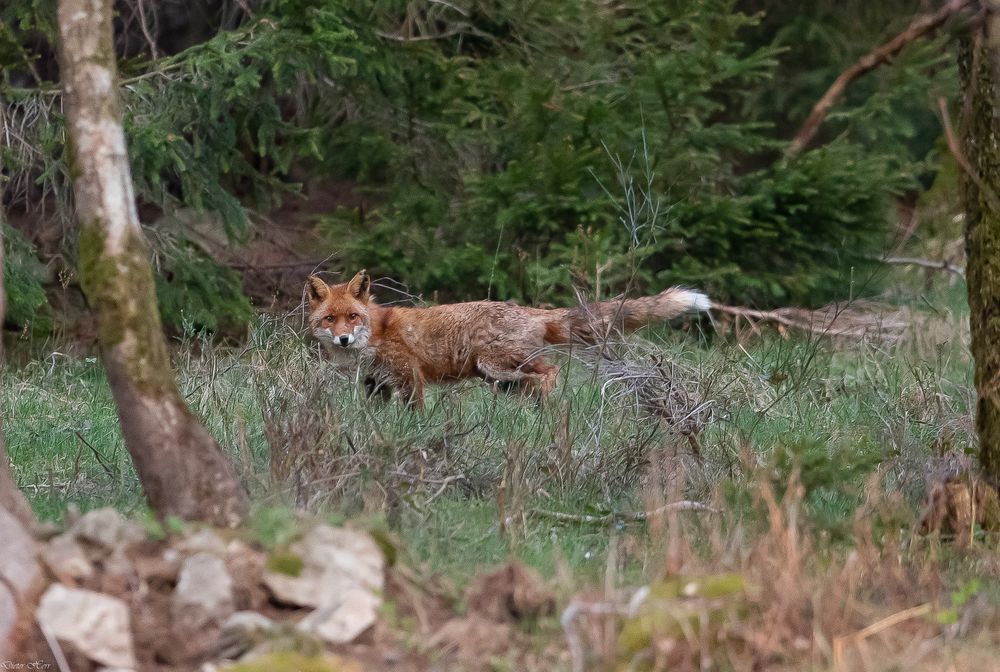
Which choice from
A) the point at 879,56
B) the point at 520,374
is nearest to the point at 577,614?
the point at 879,56

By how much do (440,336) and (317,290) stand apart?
111 centimetres

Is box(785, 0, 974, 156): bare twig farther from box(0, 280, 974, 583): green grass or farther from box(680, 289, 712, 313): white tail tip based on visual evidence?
box(680, 289, 712, 313): white tail tip

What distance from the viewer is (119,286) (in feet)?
14.8

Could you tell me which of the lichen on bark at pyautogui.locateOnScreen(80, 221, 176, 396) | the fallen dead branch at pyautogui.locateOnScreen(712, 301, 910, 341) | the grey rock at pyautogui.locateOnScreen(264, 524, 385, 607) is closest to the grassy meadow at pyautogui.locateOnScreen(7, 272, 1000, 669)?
the grey rock at pyautogui.locateOnScreen(264, 524, 385, 607)

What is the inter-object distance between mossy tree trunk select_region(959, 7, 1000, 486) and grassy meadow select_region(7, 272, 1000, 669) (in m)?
0.30

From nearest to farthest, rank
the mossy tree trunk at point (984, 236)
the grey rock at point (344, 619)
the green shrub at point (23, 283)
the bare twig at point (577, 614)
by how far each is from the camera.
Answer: the bare twig at point (577, 614), the grey rock at point (344, 619), the mossy tree trunk at point (984, 236), the green shrub at point (23, 283)

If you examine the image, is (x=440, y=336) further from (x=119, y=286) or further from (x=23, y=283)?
(x=119, y=286)

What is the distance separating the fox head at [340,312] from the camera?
993 cm

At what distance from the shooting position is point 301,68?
35.3ft

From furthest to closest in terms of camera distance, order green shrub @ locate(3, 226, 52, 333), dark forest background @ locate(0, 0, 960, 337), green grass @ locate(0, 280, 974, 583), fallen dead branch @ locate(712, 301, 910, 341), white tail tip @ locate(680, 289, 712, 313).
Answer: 1. dark forest background @ locate(0, 0, 960, 337)
2. fallen dead branch @ locate(712, 301, 910, 341)
3. green shrub @ locate(3, 226, 52, 333)
4. white tail tip @ locate(680, 289, 712, 313)
5. green grass @ locate(0, 280, 974, 583)

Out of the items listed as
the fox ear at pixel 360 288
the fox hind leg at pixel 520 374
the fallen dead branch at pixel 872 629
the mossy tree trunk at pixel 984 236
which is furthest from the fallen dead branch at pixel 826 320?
the fallen dead branch at pixel 872 629

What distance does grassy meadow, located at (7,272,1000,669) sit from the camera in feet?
14.2

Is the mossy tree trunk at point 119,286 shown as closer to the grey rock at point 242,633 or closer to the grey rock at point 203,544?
the grey rock at point 203,544

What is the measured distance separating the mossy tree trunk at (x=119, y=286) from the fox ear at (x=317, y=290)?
5.37 m
